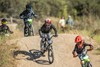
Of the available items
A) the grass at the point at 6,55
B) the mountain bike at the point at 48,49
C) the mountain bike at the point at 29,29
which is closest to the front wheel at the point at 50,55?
the mountain bike at the point at 48,49

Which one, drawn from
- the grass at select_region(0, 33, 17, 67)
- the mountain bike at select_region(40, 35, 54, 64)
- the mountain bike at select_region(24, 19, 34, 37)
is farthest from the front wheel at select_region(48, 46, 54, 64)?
the mountain bike at select_region(24, 19, 34, 37)

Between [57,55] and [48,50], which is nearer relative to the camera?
[48,50]

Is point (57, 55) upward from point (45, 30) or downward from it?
downward

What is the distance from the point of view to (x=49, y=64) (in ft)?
48.1

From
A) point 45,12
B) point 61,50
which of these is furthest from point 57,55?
point 45,12

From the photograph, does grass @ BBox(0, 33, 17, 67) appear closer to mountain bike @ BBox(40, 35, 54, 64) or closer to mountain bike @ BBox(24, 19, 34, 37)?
mountain bike @ BBox(40, 35, 54, 64)

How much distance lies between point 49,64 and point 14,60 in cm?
135

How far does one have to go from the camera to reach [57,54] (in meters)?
16.0

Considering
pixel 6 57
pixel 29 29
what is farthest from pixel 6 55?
pixel 29 29

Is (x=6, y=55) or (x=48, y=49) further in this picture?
(x=48, y=49)

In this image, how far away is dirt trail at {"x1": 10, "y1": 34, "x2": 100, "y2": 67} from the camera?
14781 millimetres

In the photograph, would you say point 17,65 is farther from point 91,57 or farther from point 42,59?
point 91,57

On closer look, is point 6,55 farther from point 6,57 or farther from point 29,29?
point 29,29

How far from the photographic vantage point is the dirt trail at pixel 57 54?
48.5 ft
